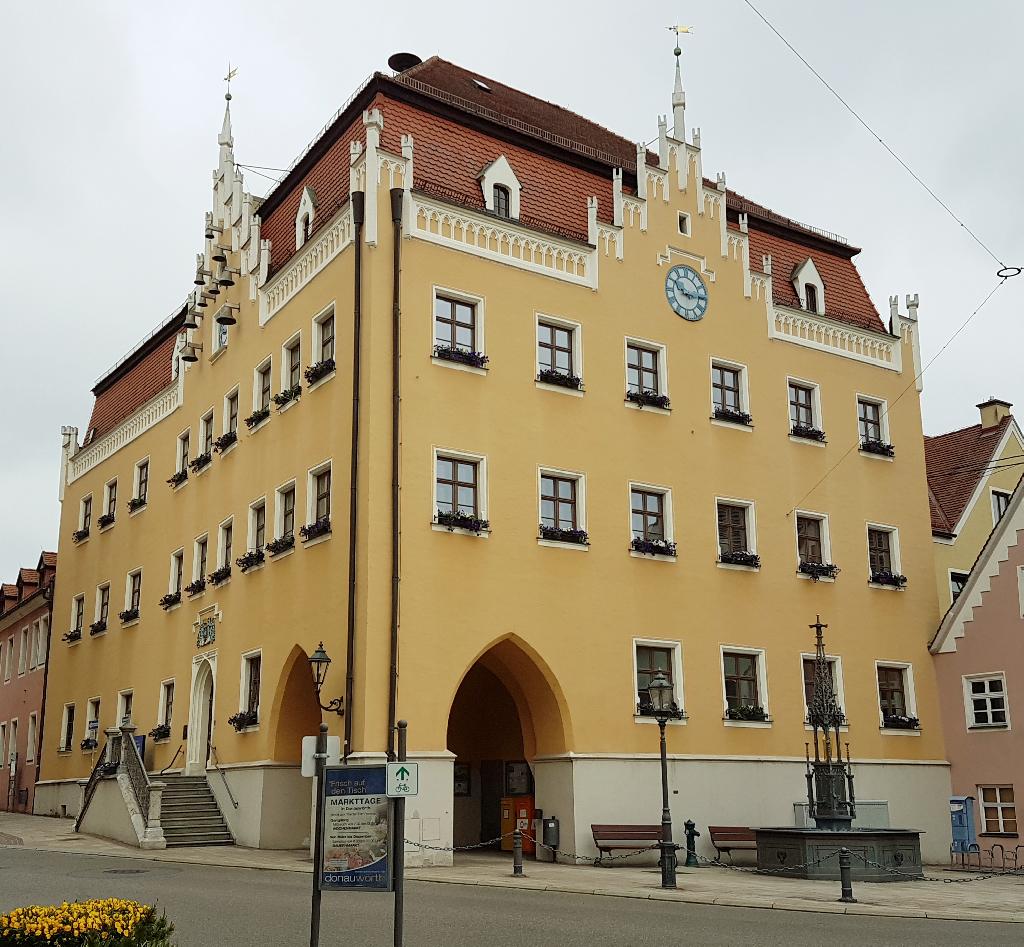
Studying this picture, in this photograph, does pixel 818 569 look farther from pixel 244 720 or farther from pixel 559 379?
pixel 244 720

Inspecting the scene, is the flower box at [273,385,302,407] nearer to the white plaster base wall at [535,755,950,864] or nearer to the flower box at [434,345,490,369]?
the flower box at [434,345,490,369]

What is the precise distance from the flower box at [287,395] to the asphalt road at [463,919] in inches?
448

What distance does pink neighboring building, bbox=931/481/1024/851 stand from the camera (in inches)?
1160

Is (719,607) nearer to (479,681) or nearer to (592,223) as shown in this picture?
(479,681)

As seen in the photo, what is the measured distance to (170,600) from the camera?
33.5m

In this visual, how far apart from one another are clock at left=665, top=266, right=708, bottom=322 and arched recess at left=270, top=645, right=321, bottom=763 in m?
11.9

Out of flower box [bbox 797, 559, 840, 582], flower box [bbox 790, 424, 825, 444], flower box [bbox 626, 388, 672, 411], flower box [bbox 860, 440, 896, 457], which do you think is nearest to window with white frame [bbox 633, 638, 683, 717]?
flower box [bbox 797, 559, 840, 582]

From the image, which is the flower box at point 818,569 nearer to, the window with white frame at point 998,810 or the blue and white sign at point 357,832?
the window with white frame at point 998,810

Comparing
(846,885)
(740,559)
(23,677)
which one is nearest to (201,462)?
(740,559)

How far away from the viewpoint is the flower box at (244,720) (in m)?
27.7

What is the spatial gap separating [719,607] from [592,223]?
9.19 m

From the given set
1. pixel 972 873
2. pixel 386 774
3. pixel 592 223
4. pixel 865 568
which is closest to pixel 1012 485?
pixel 865 568

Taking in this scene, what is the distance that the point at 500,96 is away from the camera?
33125 mm

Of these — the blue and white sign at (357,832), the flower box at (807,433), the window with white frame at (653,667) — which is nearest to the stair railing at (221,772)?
the window with white frame at (653,667)
